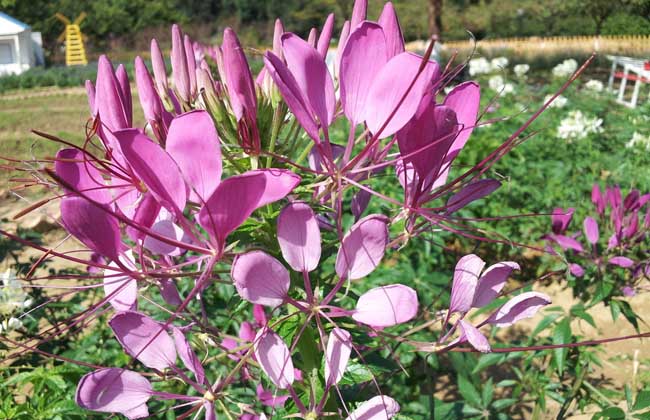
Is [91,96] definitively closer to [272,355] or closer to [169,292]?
[169,292]

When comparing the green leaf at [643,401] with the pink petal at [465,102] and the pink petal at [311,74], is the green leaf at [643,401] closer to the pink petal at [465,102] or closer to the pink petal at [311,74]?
the pink petal at [465,102]

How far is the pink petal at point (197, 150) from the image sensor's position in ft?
1.61

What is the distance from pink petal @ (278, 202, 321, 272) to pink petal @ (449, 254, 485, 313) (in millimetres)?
160

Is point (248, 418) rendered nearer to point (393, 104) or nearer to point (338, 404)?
point (338, 404)

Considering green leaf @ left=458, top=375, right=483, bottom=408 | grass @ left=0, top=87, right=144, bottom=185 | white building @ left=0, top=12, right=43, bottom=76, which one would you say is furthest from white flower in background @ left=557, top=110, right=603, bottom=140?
white building @ left=0, top=12, right=43, bottom=76

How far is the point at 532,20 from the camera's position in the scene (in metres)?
19.3

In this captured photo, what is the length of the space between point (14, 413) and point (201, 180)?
836 millimetres

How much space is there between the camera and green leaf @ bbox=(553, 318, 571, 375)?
1.43 metres

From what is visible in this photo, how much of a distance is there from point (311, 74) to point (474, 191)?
0.27 m

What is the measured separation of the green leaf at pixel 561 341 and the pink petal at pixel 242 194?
114 cm

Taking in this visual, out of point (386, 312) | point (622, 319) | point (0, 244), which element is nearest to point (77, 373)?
point (386, 312)

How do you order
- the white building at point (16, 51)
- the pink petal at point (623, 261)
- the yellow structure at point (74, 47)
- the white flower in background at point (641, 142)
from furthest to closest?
the yellow structure at point (74, 47)
the white building at point (16, 51)
the white flower in background at point (641, 142)
the pink petal at point (623, 261)

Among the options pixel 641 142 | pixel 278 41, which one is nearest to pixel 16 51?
pixel 641 142

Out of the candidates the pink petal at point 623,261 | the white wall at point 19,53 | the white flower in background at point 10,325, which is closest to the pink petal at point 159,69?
the white flower in background at point 10,325
